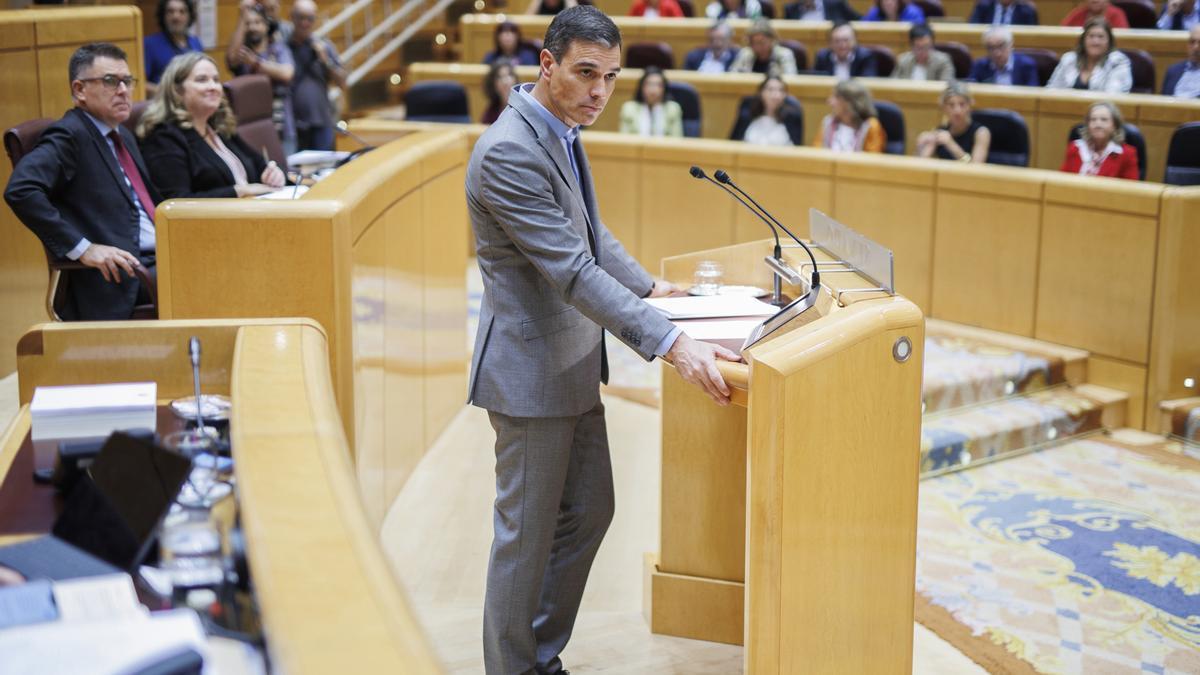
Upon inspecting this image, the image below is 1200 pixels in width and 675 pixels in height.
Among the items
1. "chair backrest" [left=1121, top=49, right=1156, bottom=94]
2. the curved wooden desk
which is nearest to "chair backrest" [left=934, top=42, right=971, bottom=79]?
"chair backrest" [left=1121, top=49, right=1156, bottom=94]

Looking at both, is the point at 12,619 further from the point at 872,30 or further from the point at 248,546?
the point at 872,30

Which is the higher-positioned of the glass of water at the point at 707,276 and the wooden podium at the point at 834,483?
the glass of water at the point at 707,276

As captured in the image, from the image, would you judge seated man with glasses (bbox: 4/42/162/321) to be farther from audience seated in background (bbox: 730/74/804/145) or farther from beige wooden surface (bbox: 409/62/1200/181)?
beige wooden surface (bbox: 409/62/1200/181)

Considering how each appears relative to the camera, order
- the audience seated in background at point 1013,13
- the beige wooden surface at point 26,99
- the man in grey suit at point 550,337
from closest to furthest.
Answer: the man in grey suit at point 550,337 < the beige wooden surface at point 26,99 < the audience seated in background at point 1013,13

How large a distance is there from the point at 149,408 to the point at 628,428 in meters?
2.99

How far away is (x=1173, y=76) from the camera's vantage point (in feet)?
21.1

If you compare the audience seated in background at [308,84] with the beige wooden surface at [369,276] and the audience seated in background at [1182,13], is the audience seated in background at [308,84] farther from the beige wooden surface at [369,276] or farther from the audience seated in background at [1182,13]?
the audience seated in background at [1182,13]

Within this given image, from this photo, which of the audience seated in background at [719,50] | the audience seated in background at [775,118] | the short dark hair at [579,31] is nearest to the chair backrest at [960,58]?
the audience seated in background at [719,50]

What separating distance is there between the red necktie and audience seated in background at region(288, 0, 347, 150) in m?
3.35

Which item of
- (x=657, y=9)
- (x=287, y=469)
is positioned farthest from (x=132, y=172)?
(x=657, y=9)

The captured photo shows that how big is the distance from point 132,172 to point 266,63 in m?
3.30

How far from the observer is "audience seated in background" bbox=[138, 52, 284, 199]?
3.49m

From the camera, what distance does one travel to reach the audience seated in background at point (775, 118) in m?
6.41

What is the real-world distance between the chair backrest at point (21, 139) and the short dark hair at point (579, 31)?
1.64 m
